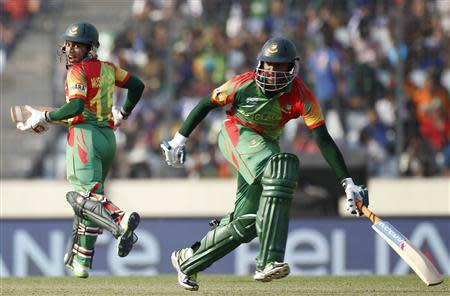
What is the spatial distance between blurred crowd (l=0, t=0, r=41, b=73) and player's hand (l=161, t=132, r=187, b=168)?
7822 mm

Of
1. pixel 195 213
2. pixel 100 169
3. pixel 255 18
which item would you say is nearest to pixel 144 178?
pixel 195 213

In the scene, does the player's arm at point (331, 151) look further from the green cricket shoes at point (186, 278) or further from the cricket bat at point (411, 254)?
the green cricket shoes at point (186, 278)

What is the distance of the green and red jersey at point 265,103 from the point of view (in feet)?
24.2

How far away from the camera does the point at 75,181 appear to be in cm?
852

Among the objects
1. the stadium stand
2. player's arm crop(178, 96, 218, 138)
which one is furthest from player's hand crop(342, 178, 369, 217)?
the stadium stand

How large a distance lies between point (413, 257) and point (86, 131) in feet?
9.01

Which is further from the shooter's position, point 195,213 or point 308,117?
point 195,213

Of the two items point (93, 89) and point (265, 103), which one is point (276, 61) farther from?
point (93, 89)

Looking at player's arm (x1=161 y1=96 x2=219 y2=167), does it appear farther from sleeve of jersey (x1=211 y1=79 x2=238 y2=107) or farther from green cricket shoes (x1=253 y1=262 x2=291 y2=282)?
green cricket shoes (x1=253 y1=262 x2=291 y2=282)

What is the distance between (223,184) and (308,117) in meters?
6.29

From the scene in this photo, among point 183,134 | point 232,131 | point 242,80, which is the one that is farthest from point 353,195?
point 183,134

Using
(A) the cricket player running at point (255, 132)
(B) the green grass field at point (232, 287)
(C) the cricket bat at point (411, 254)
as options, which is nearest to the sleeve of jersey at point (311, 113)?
(A) the cricket player running at point (255, 132)

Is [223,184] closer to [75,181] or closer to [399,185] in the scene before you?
[399,185]

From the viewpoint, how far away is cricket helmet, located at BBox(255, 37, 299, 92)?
7.33m
